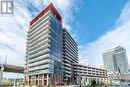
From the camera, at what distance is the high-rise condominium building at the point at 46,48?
8600 centimetres

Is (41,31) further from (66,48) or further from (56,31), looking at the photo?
(66,48)

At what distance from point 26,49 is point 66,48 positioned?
29957mm

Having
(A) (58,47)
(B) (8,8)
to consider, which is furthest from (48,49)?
(B) (8,8)

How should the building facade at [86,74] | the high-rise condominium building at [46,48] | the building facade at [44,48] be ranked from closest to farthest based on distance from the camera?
the building facade at [44,48], the high-rise condominium building at [46,48], the building facade at [86,74]

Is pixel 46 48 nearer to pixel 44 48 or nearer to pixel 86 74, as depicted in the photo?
pixel 44 48

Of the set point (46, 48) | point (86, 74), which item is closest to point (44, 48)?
point (46, 48)

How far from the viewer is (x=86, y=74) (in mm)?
148125

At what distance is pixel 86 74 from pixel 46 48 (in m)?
73.8

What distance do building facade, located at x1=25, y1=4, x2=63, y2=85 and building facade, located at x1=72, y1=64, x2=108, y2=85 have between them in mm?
37490

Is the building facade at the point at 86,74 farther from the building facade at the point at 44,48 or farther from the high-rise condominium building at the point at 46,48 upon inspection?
the building facade at the point at 44,48

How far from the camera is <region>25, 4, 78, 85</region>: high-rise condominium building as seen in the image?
3386 inches

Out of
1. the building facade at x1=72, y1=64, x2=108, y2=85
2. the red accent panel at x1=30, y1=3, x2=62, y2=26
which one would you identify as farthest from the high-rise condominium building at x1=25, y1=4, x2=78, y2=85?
the building facade at x1=72, y1=64, x2=108, y2=85

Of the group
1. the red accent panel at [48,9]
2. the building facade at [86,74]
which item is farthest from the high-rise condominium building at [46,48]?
the building facade at [86,74]

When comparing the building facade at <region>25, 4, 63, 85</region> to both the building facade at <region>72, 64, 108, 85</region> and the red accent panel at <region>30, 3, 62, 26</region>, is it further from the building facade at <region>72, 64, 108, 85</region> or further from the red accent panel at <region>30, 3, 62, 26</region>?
the building facade at <region>72, 64, 108, 85</region>
